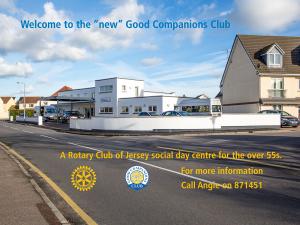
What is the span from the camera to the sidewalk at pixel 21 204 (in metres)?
5.77

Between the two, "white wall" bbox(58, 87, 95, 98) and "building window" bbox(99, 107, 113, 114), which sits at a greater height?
"white wall" bbox(58, 87, 95, 98)

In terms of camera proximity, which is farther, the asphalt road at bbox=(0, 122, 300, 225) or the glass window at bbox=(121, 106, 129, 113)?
the glass window at bbox=(121, 106, 129, 113)

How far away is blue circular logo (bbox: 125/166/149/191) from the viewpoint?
839cm

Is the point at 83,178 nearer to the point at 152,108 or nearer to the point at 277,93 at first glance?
the point at 277,93

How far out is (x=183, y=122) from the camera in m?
29.1

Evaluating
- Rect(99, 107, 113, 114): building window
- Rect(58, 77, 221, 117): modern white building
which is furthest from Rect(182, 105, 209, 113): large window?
Rect(99, 107, 113, 114): building window

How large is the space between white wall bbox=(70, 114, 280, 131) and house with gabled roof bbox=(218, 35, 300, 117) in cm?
793

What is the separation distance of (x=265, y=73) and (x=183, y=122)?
15.4 metres

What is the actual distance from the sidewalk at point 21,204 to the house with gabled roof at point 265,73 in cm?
3416

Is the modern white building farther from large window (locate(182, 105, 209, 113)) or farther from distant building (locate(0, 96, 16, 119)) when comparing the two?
distant building (locate(0, 96, 16, 119))

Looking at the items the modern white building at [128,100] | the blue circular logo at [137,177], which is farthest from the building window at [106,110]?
the blue circular logo at [137,177]

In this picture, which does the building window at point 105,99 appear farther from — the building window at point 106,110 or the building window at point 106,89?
the building window at point 106,110

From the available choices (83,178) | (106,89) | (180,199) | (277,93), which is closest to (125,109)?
(106,89)

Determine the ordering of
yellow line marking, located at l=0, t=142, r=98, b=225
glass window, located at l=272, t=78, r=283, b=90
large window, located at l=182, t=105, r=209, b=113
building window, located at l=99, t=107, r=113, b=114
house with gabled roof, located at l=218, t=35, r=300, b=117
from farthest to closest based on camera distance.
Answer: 1. building window, located at l=99, t=107, r=113, b=114
2. glass window, located at l=272, t=78, r=283, b=90
3. house with gabled roof, located at l=218, t=35, r=300, b=117
4. large window, located at l=182, t=105, r=209, b=113
5. yellow line marking, located at l=0, t=142, r=98, b=225
